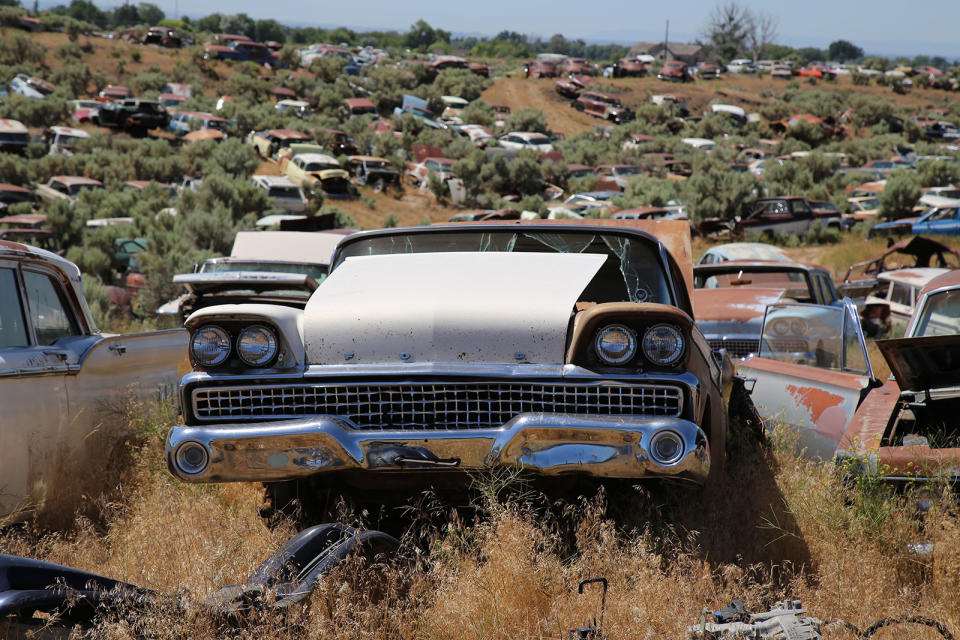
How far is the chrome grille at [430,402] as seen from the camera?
12.0 ft

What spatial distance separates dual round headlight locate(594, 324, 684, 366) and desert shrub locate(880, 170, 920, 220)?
3048cm

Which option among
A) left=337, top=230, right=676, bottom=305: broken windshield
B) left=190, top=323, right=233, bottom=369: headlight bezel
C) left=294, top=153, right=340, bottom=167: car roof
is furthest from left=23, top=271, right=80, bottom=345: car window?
left=294, top=153, right=340, bottom=167: car roof

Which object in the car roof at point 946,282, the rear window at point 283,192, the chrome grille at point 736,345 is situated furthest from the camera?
the rear window at point 283,192

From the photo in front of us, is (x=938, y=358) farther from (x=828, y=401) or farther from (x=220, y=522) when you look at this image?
(x=220, y=522)

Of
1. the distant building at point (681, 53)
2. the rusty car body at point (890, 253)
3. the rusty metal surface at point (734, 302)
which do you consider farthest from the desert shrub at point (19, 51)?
the distant building at point (681, 53)

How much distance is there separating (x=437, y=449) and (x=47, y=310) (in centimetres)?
256

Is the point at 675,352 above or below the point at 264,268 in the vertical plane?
above

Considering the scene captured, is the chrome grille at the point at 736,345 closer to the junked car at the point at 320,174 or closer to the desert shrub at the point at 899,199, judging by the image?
the desert shrub at the point at 899,199

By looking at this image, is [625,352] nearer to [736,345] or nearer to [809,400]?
[809,400]

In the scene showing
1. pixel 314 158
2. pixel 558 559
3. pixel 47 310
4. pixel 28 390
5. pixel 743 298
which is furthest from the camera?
pixel 314 158

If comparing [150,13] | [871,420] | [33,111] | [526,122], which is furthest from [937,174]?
[150,13]

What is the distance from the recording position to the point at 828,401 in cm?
550

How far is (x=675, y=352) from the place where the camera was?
367cm

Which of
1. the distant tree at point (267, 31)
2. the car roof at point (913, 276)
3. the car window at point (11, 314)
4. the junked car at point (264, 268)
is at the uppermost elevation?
the distant tree at point (267, 31)
